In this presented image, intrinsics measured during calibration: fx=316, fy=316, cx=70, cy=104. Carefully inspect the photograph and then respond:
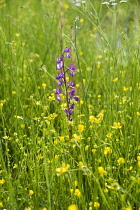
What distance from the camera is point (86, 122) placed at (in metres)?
1.65

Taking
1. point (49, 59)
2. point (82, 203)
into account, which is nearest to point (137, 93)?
point (82, 203)

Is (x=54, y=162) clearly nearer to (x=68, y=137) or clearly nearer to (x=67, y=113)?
(x=68, y=137)

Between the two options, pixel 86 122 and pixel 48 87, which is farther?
pixel 48 87

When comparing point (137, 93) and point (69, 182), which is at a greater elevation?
point (137, 93)

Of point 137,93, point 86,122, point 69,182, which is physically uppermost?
point 137,93

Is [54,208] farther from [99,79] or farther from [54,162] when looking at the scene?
[99,79]

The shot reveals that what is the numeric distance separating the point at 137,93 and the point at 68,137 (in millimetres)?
473

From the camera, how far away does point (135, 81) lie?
1.88 m

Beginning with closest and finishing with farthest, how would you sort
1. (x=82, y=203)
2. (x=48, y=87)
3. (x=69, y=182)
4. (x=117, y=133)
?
(x=82, y=203)
(x=69, y=182)
(x=117, y=133)
(x=48, y=87)

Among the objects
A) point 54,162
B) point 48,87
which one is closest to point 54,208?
point 54,162

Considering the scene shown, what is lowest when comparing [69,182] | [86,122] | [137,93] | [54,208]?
[54,208]

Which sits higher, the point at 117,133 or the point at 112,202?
the point at 117,133

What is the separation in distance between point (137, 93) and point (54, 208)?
31.1 inches

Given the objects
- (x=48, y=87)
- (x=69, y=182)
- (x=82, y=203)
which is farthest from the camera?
(x=48, y=87)
